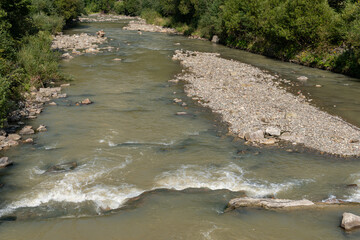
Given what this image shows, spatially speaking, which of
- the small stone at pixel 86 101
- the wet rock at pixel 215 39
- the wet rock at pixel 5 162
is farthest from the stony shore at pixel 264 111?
the wet rock at pixel 215 39

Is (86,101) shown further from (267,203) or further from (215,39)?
(215,39)

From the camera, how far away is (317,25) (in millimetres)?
36094

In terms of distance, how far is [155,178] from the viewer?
12.8 meters

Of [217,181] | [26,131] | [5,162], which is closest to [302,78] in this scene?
[217,181]

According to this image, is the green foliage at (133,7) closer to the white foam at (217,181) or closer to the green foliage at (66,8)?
the green foliage at (66,8)

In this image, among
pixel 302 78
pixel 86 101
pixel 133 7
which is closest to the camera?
pixel 86 101

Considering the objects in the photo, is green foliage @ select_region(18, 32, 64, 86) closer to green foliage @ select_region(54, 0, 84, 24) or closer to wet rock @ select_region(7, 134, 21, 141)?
wet rock @ select_region(7, 134, 21, 141)

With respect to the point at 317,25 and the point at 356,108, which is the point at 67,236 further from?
the point at 317,25

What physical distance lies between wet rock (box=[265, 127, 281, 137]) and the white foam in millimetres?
4073

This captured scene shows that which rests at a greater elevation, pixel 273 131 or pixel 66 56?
pixel 66 56

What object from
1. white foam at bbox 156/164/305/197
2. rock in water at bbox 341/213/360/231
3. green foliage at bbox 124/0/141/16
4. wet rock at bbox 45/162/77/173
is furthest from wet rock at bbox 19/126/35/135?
green foliage at bbox 124/0/141/16

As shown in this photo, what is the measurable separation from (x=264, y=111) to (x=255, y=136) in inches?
172

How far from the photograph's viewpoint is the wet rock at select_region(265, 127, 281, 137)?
16656 mm

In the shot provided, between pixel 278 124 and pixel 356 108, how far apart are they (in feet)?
23.9
